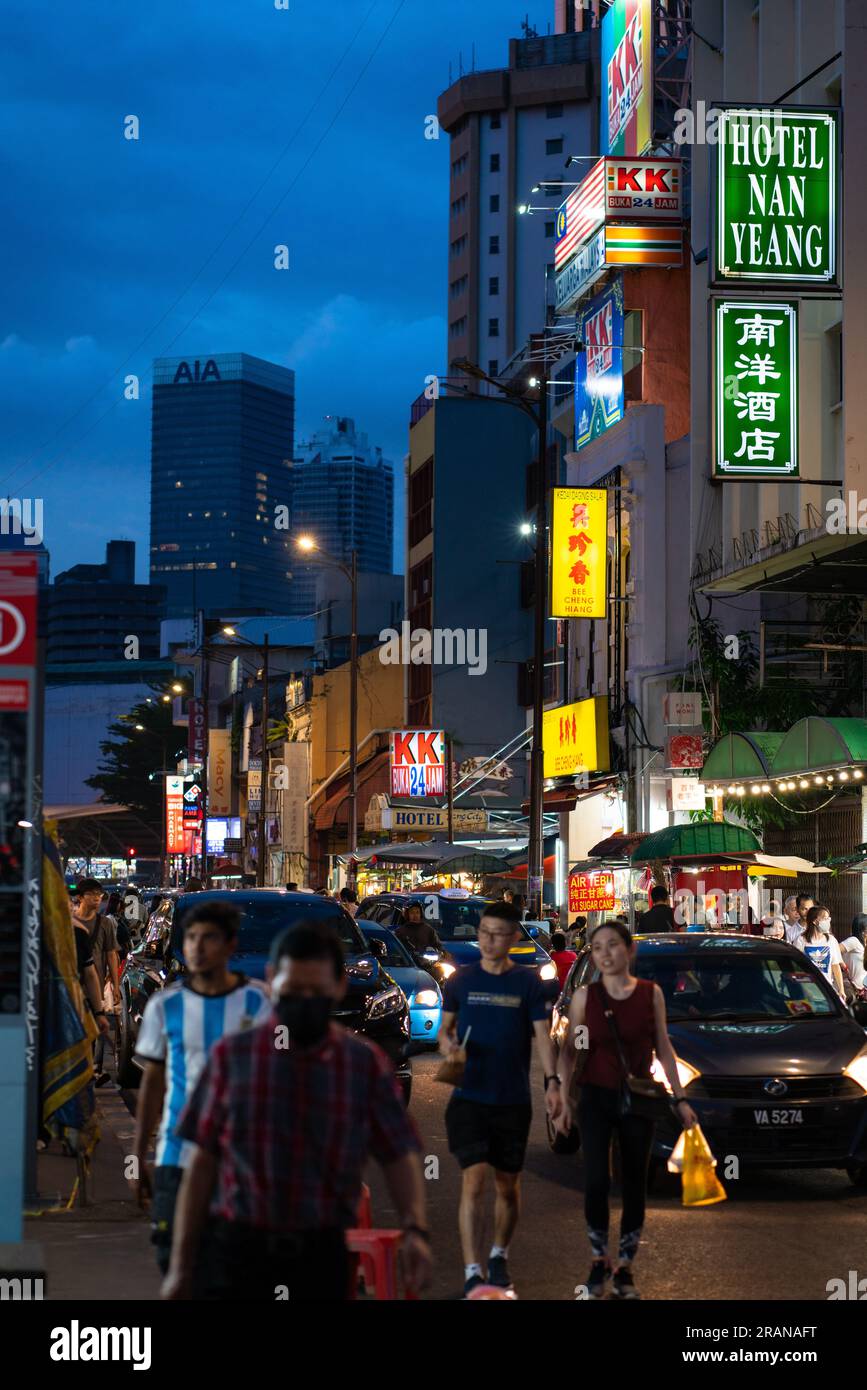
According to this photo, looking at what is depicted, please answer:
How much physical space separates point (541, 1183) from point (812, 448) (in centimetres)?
1891

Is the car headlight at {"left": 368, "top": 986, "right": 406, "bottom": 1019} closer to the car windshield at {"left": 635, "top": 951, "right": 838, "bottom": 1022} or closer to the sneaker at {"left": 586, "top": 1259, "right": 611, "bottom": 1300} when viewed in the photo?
the car windshield at {"left": 635, "top": 951, "right": 838, "bottom": 1022}

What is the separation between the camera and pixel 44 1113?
11734 mm

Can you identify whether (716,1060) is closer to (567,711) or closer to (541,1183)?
(541,1183)

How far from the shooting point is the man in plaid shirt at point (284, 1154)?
5.19m

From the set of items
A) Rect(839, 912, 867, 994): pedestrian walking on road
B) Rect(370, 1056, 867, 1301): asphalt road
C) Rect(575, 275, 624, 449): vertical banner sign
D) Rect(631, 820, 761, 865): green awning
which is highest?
Rect(575, 275, 624, 449): vertical banner sign

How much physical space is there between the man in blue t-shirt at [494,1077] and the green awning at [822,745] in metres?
16.1

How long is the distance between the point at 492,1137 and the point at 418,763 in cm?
4460

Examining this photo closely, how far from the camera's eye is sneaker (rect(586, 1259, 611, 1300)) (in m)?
9.27

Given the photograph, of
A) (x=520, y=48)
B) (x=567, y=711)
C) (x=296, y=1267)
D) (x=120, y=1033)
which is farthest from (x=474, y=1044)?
(x=520, y=48)

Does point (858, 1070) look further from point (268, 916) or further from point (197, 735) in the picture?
point (197, 735)

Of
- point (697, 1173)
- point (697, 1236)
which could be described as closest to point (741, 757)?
point (697, 1236)

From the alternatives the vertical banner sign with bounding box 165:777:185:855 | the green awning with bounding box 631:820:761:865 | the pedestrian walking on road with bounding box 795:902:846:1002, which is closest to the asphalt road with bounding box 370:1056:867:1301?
the pedestrian walking on road with bounding box 795:902:846:1002

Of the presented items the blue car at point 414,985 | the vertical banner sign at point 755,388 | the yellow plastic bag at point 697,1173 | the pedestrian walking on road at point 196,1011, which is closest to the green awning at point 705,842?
the vertical banner sign at point 755,388

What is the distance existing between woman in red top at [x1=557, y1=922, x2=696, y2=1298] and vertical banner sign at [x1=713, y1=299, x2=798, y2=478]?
16.9 m
